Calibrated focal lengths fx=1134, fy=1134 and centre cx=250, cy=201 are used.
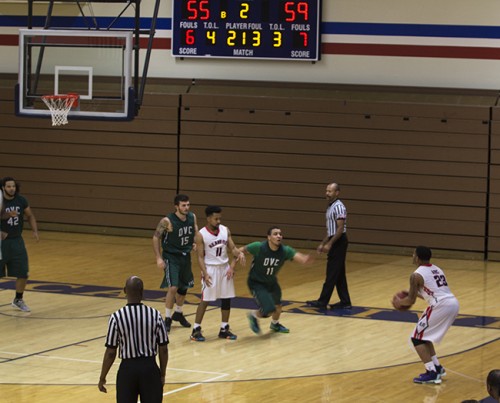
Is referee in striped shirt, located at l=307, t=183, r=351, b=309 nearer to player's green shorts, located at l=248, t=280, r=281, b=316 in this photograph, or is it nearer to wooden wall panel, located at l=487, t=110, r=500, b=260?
player's green shorts, located at l=248, t=280, r=281, b=316

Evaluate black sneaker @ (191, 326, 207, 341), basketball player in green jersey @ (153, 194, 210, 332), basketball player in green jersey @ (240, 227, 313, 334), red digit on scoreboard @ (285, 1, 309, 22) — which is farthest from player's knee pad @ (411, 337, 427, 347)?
red digit on scoreboard @ (285, 1, 309, 22)

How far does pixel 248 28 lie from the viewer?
2366cm

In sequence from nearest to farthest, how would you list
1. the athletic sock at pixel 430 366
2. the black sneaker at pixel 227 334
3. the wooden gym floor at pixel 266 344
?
the wooden gym floor at pixel 266 344
the athletic sock at pixel 430 366
the black sneaker at pixel 227 334

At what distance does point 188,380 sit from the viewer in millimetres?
12727

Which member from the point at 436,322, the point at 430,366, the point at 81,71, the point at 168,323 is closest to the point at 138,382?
the point at 430,366

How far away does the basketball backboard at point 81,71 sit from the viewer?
1739 centimetres

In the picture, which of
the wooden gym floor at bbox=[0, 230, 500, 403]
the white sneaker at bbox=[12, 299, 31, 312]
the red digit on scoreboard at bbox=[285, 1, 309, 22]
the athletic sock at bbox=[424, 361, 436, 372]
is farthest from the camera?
the red digit on scoreboard at bbox=[285, 1, 309, 22]

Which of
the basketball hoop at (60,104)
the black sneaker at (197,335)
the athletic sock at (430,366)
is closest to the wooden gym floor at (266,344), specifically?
the black sneaker at (197,335)

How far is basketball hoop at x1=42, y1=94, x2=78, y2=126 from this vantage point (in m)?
17.3

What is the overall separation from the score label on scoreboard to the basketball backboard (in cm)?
624

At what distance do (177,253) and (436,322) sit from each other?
4172mm

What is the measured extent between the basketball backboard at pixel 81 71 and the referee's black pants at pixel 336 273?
3720 millimetres

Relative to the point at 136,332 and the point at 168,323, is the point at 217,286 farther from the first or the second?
the point at 136,332

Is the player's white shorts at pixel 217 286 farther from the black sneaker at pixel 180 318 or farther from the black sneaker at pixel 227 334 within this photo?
the black sneaker at pixel 180 318
